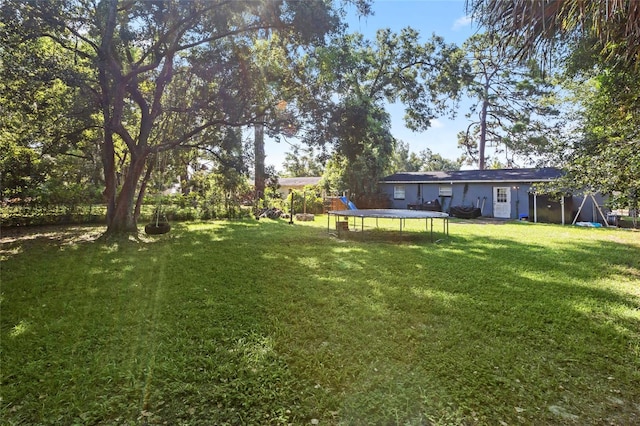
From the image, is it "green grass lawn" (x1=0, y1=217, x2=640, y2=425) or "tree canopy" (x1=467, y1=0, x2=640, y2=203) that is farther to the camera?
"tree canopy" (x1=467, y1=0, x2=640, y2=203)

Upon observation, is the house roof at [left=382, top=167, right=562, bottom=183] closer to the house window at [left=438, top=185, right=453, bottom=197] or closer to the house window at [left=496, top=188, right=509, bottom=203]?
the house window at [left=438, top=185, right=453, bottom=197]

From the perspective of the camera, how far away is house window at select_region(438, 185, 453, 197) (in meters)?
18.4

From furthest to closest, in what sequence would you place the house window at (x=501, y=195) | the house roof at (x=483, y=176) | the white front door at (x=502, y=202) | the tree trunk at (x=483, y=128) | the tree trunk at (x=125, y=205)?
the tree trunk at (x=483, y=128) < the house window at (x=501, y=195) < the white front door at (x=502, y=202) < the house roof at (x=483, y=176) < the tree trunk at (x=125, y=205)

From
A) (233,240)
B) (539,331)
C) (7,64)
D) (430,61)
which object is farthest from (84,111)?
(430,61)

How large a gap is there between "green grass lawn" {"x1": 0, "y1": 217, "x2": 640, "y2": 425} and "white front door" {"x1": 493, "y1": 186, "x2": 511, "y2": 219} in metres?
10.9

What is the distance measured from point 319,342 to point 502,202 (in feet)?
55.0

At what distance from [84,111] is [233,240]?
534cm

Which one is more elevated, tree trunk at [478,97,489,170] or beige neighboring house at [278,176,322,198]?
tree trunk at [478,97,489,170]

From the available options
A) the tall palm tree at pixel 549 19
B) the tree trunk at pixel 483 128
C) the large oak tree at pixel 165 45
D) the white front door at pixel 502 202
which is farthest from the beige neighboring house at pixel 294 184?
the tall palm tree at pixel 549 19

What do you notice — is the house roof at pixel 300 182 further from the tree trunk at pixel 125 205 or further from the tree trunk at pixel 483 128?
the tree trunk at pixel 125 205

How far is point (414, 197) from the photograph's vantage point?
19531 millimetres

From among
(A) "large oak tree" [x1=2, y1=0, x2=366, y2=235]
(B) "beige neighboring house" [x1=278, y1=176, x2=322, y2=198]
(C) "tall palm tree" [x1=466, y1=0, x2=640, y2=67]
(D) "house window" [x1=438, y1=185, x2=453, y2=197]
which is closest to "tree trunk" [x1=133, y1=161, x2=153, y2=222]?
(A) "large oak tree" [x1=2, y1=0, x2=366, y2=235]

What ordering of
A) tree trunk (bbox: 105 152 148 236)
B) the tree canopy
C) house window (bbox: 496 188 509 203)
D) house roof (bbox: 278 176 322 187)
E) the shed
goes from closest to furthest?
1. the tree canopy
2. tree trunk (bbox: 105 152 148 236)
3. the shed
4. house window (bbox: 496 188 509 203)
5. house roof (bbox: 278 176 322 187)

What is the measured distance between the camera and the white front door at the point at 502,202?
1664cm
